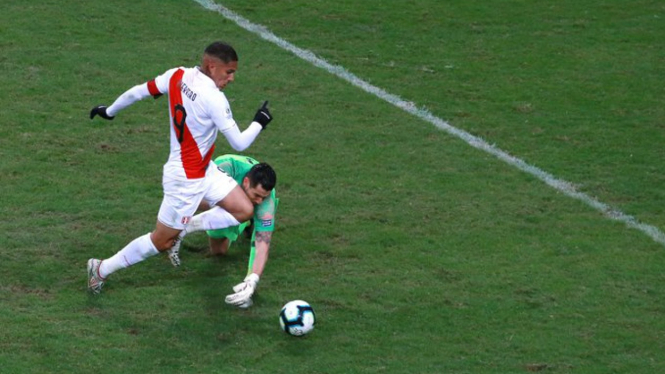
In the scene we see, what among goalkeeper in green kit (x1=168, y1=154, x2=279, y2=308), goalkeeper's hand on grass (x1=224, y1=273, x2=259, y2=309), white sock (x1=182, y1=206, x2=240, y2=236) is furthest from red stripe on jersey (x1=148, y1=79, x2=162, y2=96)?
goalkeeper's hand on grass (x1=224, y1=273, x2=259, y2=309)

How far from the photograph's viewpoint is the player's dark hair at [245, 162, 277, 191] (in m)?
8.67

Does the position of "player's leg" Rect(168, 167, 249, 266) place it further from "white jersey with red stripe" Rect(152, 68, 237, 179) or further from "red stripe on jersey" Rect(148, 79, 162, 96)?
"red stripe on jersey" Rect(148, 79, 162, 96)

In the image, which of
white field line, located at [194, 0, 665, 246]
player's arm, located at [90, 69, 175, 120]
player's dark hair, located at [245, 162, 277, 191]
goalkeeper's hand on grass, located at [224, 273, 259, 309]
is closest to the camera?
goalkeeper's hand on grass, located at [224, 273, 259, 309]

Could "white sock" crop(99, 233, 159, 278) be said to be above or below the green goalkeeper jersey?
below

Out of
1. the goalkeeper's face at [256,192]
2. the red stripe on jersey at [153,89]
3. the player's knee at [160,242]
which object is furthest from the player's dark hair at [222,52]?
the player's knee at [160,242]

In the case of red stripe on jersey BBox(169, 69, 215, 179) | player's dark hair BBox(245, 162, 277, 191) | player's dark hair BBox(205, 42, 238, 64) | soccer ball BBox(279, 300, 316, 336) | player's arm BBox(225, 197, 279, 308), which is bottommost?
soccer ball BBox(279, 300, 316, 336)

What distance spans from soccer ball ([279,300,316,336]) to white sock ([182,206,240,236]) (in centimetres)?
110

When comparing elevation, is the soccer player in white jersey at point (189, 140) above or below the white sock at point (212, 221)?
above

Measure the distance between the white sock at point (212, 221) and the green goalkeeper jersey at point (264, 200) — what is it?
0.18m

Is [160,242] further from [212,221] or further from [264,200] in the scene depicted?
[264,200]

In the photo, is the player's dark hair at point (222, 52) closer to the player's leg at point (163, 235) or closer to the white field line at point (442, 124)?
the player's leg at point (163, 235)

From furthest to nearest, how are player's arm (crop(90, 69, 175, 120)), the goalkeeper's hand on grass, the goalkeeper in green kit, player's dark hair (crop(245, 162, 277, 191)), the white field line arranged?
the white field line
player's dark hair (crop(245, 162, 277, 191))
player's arm (crop(90, 69, 175, 120))
the goalkeeper in green kit
the goalkeeper's hand on grass

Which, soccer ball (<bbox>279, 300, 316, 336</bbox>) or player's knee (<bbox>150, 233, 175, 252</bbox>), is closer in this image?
soccer ball (<bbox>279, 300, 316, 336</bbox>)

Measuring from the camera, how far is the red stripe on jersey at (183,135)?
8.34m
